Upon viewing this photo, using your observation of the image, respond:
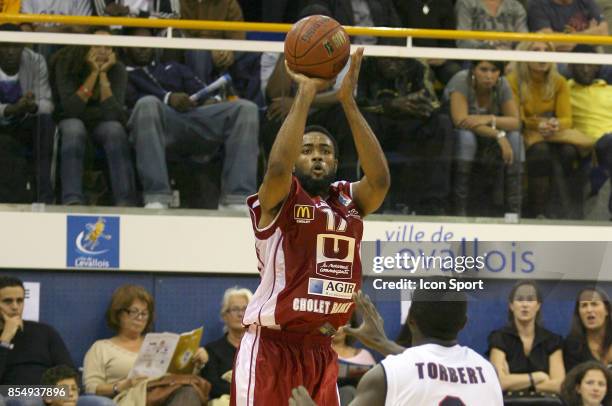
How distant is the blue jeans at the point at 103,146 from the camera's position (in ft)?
29.9

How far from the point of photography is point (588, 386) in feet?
28.4

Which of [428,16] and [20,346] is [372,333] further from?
[428,16]

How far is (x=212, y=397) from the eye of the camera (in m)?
8.77

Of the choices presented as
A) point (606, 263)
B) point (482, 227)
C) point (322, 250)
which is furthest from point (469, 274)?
point (322, 250)

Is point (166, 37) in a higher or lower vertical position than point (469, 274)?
higher

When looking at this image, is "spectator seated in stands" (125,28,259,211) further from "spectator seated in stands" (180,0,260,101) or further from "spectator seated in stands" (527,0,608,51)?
"spectator seated in stands" (527,0,608,51)

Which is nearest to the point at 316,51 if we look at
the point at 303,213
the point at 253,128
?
the point at 303,213

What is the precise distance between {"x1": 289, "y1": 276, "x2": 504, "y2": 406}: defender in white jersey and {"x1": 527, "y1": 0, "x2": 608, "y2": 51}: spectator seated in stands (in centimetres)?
601

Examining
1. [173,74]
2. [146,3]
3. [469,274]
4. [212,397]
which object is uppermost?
[146,3]

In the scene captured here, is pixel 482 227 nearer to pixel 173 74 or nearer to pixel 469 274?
pixel 469 274

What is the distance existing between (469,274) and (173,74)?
8.98 feet

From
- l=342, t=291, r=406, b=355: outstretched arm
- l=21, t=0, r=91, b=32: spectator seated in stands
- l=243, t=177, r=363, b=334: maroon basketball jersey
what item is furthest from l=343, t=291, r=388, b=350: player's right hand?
l=21, t=0, r=91, b=32: spectator seated in stands

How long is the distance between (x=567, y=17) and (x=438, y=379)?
6.56 meters

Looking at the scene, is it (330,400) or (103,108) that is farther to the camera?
(103,108)
